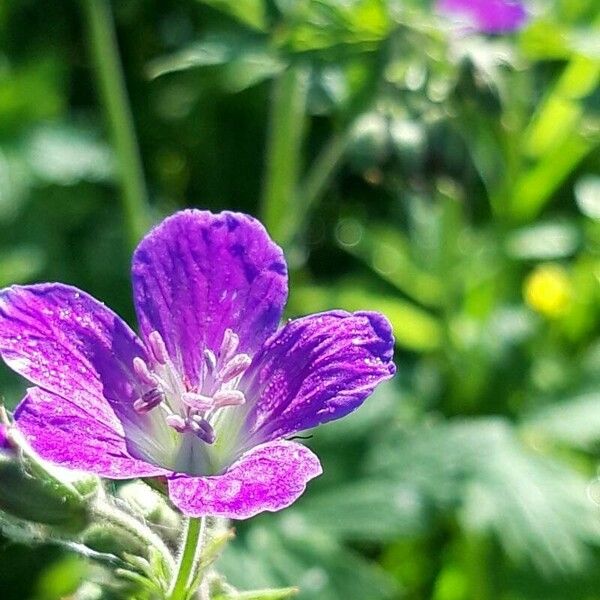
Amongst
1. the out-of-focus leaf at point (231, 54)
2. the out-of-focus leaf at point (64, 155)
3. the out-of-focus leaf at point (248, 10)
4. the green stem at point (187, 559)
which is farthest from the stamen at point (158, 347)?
the out-of-focus leaf at point (64, 155)

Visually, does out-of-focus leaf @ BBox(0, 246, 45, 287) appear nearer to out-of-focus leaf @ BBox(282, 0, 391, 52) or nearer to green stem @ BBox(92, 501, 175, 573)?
out-of-focus leaf @ BBox(282, 0, 391, 52)

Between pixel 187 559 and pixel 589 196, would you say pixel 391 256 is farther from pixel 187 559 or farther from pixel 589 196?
pixel 187 559

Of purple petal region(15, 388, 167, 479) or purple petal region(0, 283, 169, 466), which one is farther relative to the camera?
purple petal region(0, 283, 169, 466)

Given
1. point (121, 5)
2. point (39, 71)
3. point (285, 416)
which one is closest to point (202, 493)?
point (285, 416)

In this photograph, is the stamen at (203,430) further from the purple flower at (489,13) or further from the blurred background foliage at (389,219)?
Result: the purple flower at (489,13)

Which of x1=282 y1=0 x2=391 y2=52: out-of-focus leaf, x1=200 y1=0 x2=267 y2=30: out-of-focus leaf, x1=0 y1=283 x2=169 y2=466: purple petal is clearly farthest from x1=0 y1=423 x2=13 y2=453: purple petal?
x1=200 y1=0 x2=267 y2=30: out-of-focus leaf

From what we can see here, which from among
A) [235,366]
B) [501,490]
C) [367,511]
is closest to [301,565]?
[367,511]

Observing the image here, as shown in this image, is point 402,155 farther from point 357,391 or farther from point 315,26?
point 357,391
